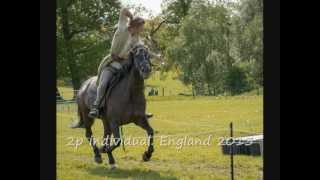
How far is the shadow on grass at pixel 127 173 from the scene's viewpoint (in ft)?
17.2

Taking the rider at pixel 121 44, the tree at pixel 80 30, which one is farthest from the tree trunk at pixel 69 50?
the rider at pixel 121 44

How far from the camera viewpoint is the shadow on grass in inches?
207

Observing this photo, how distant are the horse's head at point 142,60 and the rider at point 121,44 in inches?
1.8

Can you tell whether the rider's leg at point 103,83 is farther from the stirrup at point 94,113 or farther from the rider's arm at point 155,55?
the rider's arm at point 155,55

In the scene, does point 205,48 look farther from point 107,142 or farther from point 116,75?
point 107,142

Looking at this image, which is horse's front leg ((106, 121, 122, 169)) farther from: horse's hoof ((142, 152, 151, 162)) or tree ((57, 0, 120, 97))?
tree ((57, 0, 120, 97))

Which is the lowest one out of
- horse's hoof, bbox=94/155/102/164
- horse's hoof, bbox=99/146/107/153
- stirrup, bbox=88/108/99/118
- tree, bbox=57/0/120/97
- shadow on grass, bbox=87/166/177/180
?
shadow on grass, bbox=87/166/177/180

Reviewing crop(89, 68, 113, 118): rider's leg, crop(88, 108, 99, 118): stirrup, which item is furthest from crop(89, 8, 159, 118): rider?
crop(88, 108, 99, 118): stirrup

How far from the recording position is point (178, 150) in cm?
532

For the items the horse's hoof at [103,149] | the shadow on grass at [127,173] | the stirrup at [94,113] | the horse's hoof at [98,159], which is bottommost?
the shadow on grass at [127,173]

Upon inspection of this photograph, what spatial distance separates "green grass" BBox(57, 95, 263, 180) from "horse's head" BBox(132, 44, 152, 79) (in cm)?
19

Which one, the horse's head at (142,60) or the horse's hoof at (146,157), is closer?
the horse's head at (142,60)

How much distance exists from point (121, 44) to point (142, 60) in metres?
0.17
